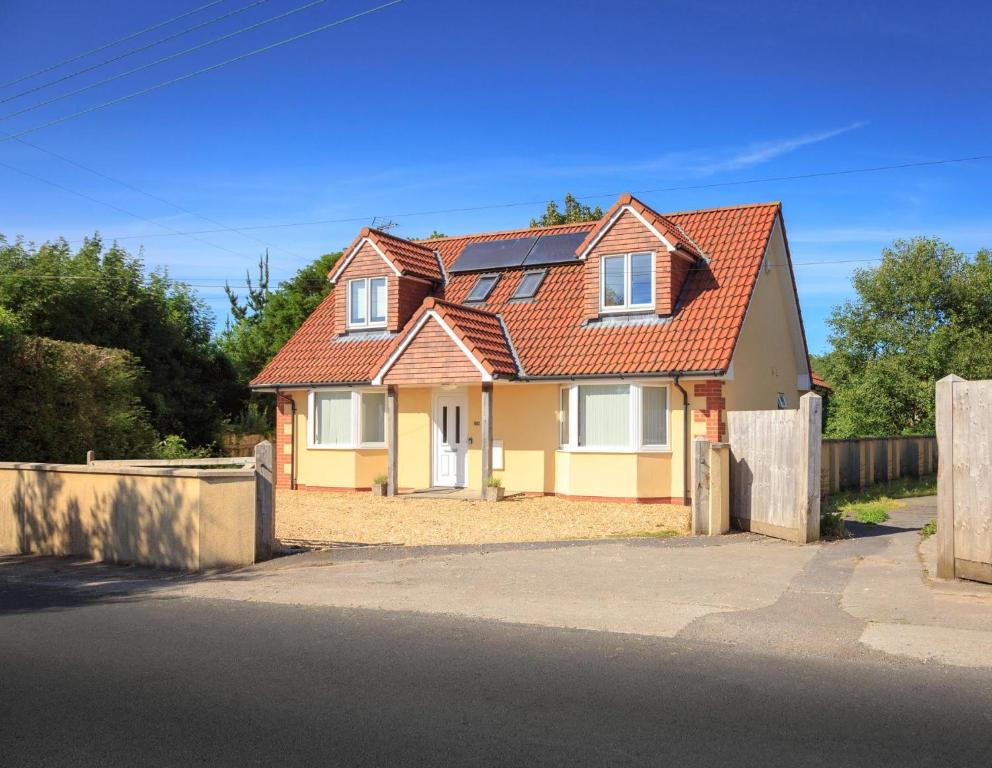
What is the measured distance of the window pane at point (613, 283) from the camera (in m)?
21.7

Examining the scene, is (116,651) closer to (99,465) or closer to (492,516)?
(99,465)

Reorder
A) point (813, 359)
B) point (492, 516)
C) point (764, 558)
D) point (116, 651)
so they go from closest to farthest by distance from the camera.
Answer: point (116, 651), point (764, 558), point (492, 516), point (813, 359)

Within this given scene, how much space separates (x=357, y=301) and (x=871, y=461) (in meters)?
15.1

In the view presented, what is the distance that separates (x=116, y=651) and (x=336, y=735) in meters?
3.05

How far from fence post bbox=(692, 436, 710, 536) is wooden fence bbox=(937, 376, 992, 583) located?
184 inches

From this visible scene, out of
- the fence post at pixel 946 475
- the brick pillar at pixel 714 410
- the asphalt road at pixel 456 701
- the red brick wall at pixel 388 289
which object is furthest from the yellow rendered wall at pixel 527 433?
the asphalt road at pixel 456 701

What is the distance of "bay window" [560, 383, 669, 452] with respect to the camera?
20.2m

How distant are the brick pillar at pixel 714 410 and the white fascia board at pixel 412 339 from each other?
4.71 metres

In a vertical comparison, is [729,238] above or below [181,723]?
above

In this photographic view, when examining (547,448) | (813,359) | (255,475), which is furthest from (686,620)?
(813,359)

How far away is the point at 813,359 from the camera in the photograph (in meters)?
49.2

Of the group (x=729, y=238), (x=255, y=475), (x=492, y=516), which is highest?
(x=729, y=238)

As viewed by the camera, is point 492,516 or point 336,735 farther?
point 492,516

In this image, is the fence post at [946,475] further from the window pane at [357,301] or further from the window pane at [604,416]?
the window pane at [357,301]
